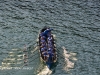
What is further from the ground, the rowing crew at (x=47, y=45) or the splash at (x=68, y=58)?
the rowing crew at (x=47, y=45)

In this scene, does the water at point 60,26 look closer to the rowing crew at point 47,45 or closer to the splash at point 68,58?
the splash at point 68,58

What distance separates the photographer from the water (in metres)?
45.0

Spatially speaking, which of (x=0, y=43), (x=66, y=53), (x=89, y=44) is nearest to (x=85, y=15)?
(x=89, y=44)

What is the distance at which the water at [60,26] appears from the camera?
148ft

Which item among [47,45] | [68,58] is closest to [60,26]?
[47,45]

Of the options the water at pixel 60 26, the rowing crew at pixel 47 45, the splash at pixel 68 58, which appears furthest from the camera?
the water at pixel 60 26

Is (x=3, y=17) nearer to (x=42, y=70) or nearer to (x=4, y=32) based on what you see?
(x=4, y=32)

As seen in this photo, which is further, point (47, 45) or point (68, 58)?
point (47, 45)

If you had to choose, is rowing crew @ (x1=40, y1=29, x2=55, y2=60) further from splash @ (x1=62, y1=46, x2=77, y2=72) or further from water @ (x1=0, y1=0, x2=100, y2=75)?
splash @ (x1=62, y1=46, x2=77, y2=72)

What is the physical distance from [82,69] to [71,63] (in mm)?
1973

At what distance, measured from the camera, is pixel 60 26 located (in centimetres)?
5438

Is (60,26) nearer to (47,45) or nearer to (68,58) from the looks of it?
(47,45)

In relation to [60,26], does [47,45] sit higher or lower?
lower

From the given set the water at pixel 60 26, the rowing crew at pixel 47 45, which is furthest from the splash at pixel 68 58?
the rowing crew at pixel 47 45
